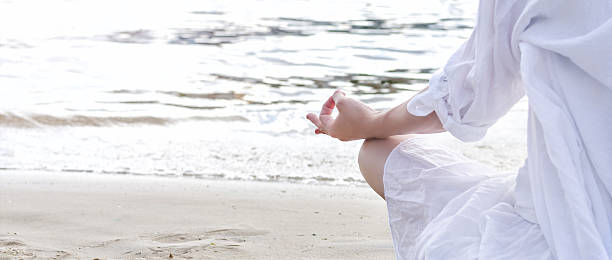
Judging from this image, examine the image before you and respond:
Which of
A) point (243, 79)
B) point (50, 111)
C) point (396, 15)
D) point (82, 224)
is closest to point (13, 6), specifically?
point (396, 15)

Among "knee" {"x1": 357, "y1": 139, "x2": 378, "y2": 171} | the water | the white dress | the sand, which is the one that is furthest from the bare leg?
the water

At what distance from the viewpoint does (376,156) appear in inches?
76.6

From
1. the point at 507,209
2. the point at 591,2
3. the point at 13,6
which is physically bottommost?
the point at 13,6

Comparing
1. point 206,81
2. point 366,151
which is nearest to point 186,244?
point 366,151

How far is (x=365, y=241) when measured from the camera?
3.15 meters

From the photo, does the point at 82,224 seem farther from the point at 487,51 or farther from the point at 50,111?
the point at 50,111

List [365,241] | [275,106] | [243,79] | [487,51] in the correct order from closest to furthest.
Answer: [487,51]
[365,241]
[275,106]
[243,79]

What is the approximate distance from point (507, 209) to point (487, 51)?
307mm

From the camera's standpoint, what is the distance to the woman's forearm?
5.79 ft

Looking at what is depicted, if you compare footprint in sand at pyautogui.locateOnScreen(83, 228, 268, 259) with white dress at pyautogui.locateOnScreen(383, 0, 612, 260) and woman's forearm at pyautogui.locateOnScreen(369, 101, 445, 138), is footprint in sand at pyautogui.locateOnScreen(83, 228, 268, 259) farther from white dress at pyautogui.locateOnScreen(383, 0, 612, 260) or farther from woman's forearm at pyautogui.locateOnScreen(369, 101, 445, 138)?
white dress at pyautogui.locateOnScreen(383, 0, 612, 260)

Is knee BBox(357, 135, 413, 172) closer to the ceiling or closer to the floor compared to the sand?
closer to the ceiling

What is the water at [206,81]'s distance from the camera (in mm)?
5031

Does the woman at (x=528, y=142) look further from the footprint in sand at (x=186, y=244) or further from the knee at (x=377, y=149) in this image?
the footprint in sand at (x=186, y=244)

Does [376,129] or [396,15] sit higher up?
[376,129]
